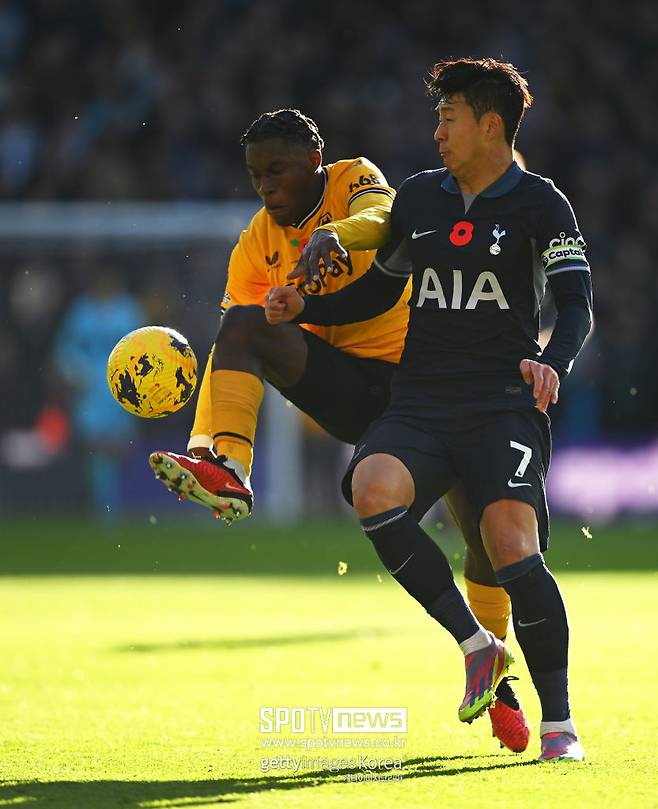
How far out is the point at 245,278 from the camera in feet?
17.7

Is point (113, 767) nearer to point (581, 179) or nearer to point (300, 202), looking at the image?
point (300, 202)

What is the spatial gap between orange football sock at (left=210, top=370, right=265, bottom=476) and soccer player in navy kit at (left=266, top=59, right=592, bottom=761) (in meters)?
0.27

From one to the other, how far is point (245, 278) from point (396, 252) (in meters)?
0.74

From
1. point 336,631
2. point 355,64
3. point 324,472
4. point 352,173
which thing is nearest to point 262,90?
point 355,64

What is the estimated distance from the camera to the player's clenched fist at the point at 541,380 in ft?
13.9

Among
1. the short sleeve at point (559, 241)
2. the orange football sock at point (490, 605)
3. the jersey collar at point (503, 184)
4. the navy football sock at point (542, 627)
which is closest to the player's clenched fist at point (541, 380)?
the short sleeve at point (559, 241)

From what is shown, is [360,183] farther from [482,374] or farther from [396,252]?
[482,374]

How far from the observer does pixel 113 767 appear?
14.2 feet

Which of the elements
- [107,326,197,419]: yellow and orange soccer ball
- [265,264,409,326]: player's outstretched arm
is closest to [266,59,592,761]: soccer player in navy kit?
[265,264,409,326]: player's outstretched arm

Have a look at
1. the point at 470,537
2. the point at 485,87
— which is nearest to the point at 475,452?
the point at 470,537

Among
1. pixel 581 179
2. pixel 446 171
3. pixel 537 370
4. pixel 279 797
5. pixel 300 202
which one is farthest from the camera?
pixel 581 179

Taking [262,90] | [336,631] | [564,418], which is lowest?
[336,631]

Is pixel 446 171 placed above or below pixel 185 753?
above

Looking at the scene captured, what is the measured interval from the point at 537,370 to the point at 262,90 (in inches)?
508
